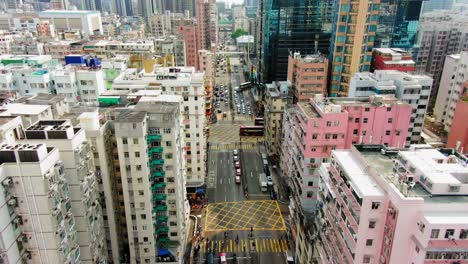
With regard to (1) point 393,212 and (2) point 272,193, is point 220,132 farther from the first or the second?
(1) point 393,212

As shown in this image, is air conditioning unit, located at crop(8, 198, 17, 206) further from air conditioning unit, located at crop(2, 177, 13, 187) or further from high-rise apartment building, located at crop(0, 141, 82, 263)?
air conditioning unit, located at crop(2, 177, 13, 187)

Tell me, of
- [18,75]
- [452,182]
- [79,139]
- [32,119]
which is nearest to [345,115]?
[452,182]

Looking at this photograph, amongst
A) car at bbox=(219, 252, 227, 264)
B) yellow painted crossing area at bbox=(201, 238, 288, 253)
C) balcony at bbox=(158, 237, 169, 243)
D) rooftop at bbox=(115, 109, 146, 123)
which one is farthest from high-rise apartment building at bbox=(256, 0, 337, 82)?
balcony at bbox=(158, 237, 169, 243)

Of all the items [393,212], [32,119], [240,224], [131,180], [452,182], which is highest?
[32,119]

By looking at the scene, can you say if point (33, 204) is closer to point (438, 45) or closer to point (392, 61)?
point (392, 61)

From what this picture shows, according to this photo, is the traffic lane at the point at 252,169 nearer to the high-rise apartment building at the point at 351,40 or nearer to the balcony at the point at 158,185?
the high-rise apartment building at the point at 351,40
